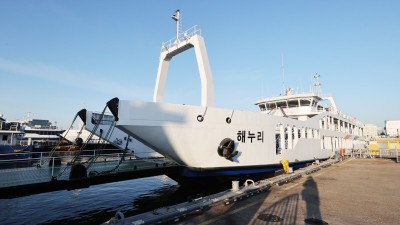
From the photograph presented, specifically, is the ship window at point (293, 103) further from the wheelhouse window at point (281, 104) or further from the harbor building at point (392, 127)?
the harbor building at point (392, 127)

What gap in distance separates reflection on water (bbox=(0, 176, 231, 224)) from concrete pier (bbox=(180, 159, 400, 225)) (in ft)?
6.58

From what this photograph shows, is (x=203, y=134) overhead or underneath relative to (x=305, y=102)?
underneath

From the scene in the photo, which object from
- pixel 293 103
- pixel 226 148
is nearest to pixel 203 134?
pixel 226 148

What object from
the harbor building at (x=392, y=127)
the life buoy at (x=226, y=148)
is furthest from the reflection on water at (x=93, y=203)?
the harbor building at (x=392, y=127)

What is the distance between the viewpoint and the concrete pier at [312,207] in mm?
6719

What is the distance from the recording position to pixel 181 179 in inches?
516

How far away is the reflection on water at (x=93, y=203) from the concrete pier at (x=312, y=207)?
2006 mm

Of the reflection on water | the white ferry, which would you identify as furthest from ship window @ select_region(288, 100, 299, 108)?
the reflection on water

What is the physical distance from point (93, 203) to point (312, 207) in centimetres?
1084

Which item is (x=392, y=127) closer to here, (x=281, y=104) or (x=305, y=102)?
(x=305, y=102)

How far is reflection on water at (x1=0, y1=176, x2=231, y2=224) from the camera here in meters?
10.8

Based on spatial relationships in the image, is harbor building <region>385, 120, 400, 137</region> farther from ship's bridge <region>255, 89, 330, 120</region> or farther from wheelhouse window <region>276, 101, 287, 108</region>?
wheelhouse window <region>276, 101, 287, 108</region>

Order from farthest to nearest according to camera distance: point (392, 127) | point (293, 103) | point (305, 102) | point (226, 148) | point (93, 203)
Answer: point (392, 127) → point (293, 103) → point (305, 102) → point (93, 203) → point (226, 148)

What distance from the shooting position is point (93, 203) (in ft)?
43.1
